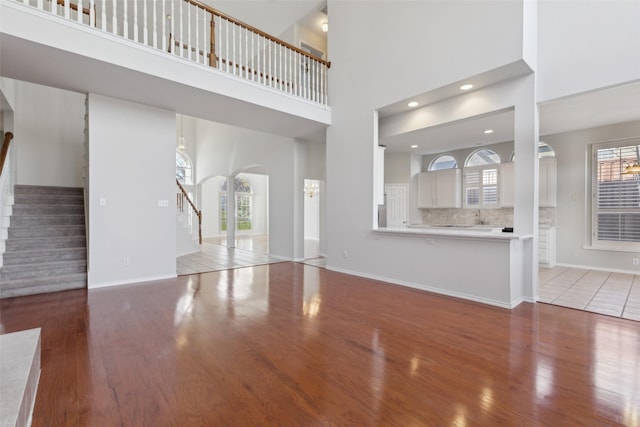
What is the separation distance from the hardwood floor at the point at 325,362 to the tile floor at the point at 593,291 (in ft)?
1.26

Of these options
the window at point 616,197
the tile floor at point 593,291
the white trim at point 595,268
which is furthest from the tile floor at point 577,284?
the window at point 616,197

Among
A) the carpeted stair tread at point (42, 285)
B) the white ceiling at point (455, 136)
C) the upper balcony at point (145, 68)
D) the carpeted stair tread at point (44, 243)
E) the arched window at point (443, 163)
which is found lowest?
the carpeted stair tread at point (42, 285)

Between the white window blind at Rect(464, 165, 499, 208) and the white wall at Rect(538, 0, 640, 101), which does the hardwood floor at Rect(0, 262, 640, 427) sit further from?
the white window blind at Rect(464, 165, 499, 208)

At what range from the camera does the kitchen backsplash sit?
6641 millimetres

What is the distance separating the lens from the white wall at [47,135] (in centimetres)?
630

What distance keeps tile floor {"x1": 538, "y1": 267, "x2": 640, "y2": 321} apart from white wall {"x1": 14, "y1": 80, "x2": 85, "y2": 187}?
947cm

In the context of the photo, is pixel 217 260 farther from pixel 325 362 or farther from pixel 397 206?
pixel 325 362

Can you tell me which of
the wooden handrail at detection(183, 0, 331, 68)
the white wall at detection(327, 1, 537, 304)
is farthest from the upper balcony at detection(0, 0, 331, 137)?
the white wall at detection(327, 1, 537, 304)

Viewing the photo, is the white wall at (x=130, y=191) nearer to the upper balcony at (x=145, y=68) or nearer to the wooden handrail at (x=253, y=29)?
the upper balcony at (x=145, y=68)

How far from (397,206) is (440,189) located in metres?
1.22

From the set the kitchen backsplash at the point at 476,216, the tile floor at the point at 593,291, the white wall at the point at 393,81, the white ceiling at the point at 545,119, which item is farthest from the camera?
the kitchen backsplash at the point at 476,216

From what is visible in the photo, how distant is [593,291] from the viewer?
438 centimetres

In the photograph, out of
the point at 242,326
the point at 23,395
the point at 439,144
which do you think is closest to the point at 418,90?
the point at 439,144

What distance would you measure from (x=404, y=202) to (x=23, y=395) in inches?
317
